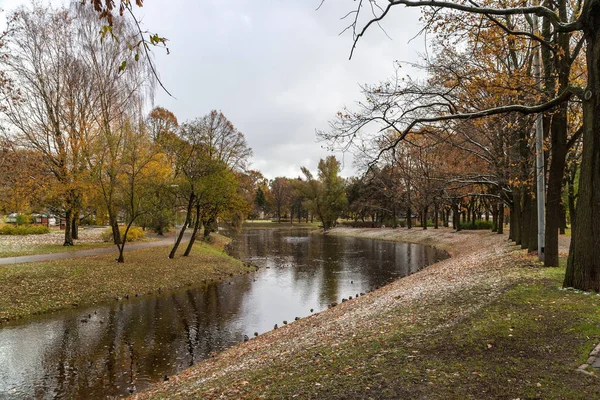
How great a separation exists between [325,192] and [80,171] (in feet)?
173

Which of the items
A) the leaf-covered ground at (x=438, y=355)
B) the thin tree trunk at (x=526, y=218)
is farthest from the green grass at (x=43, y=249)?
the thin tree trunk at (x=526, y=218)

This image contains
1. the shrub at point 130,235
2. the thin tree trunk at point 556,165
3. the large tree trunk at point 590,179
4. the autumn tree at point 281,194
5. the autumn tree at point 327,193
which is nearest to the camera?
the large tree trunk at point 590,179

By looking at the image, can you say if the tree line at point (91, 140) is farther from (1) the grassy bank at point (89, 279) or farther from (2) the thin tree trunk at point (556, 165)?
(2) the thin tree trunk at point (556, 165)

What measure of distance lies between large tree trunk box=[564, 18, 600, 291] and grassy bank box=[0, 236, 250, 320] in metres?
17.1

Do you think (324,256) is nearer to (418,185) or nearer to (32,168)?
(418,185)

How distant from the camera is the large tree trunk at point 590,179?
7629 millimetres

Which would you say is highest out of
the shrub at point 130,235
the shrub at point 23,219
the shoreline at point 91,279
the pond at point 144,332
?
the shrub at point 23,219

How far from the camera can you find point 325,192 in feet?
238

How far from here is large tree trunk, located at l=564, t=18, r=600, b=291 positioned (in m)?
7.63

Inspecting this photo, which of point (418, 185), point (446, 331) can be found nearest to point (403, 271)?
point (418, 185)

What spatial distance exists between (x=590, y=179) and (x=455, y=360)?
5377 millimetres

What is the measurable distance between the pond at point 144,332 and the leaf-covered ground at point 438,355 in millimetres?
1795

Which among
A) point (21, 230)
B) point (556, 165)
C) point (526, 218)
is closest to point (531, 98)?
point (556, 165)

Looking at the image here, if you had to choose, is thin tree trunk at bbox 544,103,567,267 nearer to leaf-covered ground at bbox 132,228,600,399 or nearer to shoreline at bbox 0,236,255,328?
leaf-covered ground at bbox 132,228,600,399
